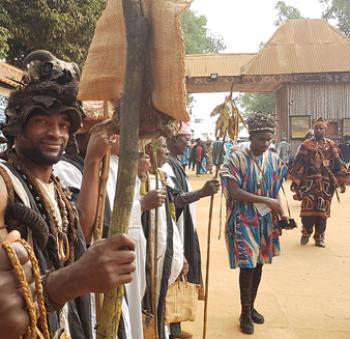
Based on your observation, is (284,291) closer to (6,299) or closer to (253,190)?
(253,190)

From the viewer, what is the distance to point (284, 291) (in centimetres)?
477

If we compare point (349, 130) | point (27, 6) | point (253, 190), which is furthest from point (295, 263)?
point (349, 130)

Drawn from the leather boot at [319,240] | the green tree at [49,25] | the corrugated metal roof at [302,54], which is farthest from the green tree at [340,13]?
the leather boot at [319,240]

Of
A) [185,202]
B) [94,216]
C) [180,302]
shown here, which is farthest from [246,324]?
[94,216]

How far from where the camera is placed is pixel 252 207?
12.5 ft

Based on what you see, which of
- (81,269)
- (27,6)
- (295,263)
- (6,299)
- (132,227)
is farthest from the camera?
(27,6)

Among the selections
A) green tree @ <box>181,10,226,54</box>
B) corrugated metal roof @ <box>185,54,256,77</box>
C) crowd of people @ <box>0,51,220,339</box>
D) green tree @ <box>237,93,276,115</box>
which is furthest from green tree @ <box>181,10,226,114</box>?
crowd of people @ <box>0,51,220,339</box>

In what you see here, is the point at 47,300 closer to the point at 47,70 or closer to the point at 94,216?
the point at 94,216

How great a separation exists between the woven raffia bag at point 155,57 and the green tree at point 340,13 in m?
34.1

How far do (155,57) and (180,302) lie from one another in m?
2.55

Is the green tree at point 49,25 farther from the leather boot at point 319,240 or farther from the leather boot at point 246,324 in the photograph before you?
the leather boot at point 246,324

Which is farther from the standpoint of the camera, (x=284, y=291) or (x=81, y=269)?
(x=284, y=291)

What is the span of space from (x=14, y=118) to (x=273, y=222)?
2733mm

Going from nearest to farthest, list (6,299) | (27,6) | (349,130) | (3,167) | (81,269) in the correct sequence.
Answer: (6,299)
(81,269)
(3,167)
(27,6)
(349,130)
